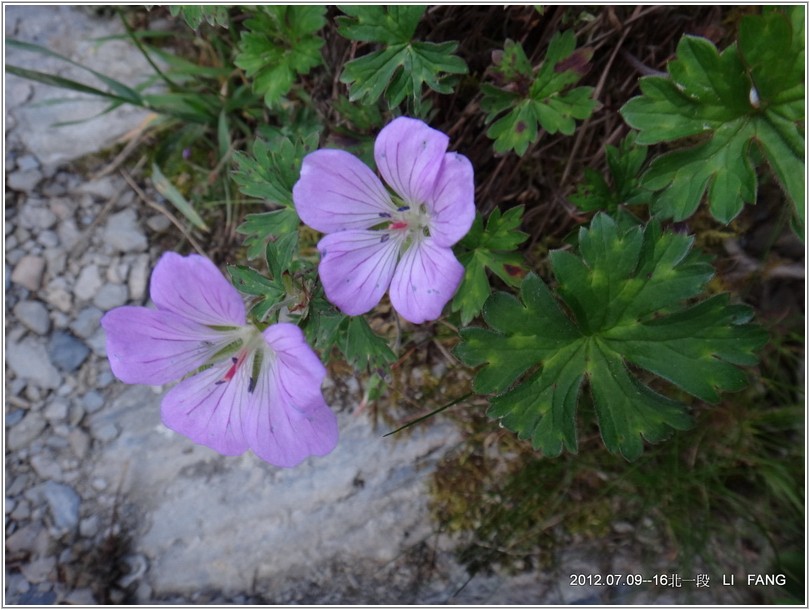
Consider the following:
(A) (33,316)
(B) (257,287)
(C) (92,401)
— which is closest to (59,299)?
(A) (33,316)

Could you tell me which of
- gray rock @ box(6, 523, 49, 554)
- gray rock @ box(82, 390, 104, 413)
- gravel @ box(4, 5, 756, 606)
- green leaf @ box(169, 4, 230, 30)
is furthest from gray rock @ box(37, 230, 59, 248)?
green leaf @ box(169, 4, 230, 30)

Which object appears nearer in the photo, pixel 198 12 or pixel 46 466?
pixel 198 12

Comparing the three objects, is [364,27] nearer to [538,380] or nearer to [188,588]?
[538,380]

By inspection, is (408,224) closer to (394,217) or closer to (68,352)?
(394,217)

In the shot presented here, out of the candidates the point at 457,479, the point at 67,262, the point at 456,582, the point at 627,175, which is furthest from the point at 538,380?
the point at 67,262

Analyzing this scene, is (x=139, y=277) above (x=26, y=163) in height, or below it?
below

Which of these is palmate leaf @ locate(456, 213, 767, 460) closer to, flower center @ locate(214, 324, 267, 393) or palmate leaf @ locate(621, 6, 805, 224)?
palmate leaf @ locate(621, 6, 805, 224)
